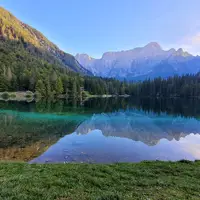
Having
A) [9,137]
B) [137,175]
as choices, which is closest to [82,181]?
[137,175]

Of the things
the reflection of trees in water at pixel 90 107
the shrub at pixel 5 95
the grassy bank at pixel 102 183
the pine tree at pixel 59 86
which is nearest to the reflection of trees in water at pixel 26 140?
the grassy bank at pixel 102 183

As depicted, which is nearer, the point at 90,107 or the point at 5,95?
the point at 90,107

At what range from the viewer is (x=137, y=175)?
14.2m

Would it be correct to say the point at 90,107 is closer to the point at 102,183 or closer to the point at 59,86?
the point at 59,86

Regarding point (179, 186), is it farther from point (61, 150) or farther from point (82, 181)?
point (61, 150)

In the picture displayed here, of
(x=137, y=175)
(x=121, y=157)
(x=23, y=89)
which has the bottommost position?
(x=121, y=157)

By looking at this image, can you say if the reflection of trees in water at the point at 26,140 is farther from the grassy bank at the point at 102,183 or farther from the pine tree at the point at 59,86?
the pine tree at the point at 59,86

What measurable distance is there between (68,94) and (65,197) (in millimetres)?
163812

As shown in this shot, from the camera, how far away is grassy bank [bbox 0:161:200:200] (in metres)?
9.96

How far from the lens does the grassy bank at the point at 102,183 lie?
9961 millimetres

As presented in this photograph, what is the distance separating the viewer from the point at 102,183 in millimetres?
12094

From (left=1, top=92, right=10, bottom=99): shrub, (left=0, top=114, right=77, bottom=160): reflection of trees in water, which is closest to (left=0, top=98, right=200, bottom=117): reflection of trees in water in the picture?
(left=0, top=114, right=77, bottom=160): reflection of trees in water

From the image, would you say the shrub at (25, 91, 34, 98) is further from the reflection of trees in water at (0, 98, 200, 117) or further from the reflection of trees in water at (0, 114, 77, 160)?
the reflection of trees in water at (0, 114, 77, 160)

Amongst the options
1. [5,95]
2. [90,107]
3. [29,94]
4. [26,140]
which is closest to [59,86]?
[29,94]
